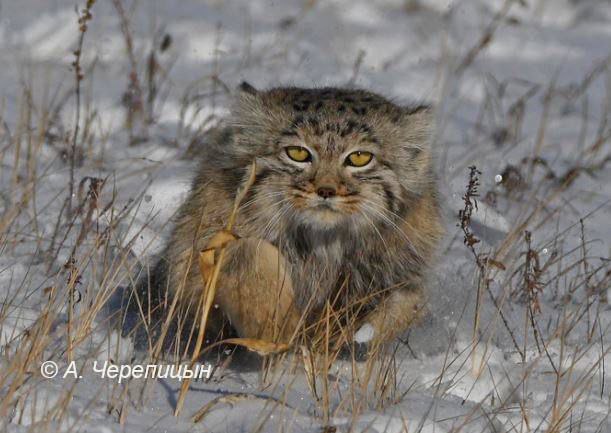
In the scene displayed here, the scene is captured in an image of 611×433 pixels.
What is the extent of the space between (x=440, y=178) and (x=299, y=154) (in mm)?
1942

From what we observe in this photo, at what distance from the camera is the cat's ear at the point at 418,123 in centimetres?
485

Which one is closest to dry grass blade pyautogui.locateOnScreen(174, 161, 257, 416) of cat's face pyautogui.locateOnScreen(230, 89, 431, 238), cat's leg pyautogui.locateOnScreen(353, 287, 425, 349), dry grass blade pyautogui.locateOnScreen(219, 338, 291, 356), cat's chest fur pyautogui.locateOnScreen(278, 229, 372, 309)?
dry grass blade pyautogui.locateOnScreen(219, 338, 291, 356)

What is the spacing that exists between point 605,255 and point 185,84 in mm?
3269

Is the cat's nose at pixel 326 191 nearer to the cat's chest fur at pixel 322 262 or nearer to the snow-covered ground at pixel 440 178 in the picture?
the cat's chest fur at pixel 322 262

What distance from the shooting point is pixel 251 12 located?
30.2ft

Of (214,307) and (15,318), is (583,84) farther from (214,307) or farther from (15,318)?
(15,318)

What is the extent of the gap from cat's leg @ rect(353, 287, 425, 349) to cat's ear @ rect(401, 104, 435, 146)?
25.5 inches

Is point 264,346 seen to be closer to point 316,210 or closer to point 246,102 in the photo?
point 316,210

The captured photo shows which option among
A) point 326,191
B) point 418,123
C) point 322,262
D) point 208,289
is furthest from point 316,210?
point 418,123

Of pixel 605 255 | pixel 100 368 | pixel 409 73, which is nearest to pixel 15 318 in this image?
pixel 100 368

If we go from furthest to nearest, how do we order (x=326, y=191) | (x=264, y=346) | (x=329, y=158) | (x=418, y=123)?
1. (x=418, y=123)
2. (x=329, y=158)
3. (x=326, y=191)
4. (x=264, y=346)

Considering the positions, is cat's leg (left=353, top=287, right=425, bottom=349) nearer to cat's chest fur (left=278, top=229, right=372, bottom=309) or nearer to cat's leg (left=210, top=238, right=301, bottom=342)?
cat's chest fur (left=278, top=229, right=372, bottom=309)

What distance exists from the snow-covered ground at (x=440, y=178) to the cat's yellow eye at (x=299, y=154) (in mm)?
734

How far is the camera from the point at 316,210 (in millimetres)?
4449
